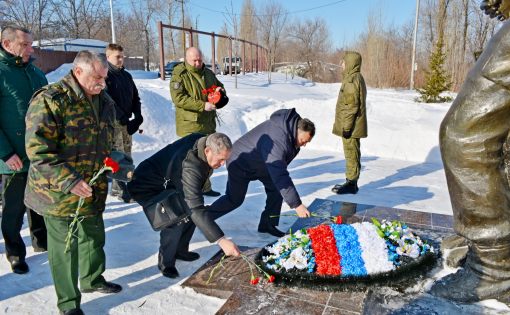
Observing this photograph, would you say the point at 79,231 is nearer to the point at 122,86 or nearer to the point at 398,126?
the point at 122,86

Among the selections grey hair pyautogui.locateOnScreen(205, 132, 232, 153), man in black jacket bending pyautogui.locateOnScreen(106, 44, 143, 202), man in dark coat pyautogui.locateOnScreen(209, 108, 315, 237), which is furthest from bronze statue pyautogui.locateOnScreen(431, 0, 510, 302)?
man in black jacket bending pyautogui.locateOnScreen(106, 44, 143, 202)

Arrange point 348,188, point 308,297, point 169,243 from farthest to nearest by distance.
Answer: point 348,188, point 169,243, point 308,297

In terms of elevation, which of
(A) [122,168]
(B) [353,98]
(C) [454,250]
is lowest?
(C) [454,250]

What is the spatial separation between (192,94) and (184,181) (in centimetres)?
235

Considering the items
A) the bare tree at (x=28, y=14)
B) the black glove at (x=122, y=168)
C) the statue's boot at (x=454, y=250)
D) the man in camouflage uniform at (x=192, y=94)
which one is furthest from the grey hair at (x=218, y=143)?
the bare tree at (x=28, y=14)

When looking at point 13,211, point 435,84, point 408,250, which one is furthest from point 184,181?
point 435,84

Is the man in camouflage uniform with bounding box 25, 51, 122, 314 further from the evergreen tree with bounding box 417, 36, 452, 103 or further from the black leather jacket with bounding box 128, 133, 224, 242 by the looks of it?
the evergreen tree with bounding box 417, 36, 452, 103

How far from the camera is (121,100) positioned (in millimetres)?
5109

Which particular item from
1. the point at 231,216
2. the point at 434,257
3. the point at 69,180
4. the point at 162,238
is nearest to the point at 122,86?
the point at 231,216

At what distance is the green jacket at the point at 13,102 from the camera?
328cm

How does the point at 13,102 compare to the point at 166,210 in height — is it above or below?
above

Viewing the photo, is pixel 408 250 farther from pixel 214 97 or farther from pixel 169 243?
pixel 214 97

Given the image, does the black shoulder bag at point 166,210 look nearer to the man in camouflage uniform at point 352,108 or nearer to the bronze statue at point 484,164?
the bronze statue at point 484,164

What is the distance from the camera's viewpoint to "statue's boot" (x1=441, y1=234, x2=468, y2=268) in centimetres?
309
